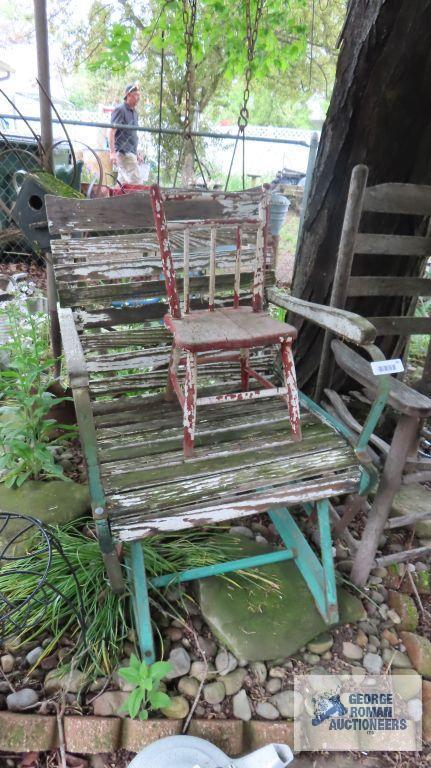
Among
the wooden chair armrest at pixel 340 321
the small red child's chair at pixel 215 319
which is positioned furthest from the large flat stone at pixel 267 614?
the wooden chair armrest at pixel 340 321

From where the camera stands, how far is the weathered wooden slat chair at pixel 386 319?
4.58 ft

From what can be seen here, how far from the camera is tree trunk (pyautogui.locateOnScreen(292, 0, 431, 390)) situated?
169cm

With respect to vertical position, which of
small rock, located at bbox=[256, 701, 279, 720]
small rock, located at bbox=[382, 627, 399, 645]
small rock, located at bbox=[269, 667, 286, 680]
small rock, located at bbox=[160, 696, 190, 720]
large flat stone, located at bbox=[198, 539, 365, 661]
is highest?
large flat stone, located at bbox=[198, 539, 365, 661]

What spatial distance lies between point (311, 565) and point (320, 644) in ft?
0.80

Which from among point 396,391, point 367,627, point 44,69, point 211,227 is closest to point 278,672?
point 367,627

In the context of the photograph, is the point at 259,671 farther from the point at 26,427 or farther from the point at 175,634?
the point at 26,427

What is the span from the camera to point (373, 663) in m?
1.50

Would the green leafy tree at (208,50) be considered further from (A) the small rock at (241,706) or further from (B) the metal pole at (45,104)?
(A) the small rock at (241,706)

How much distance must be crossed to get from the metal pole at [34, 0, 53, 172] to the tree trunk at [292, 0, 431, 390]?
1.27m

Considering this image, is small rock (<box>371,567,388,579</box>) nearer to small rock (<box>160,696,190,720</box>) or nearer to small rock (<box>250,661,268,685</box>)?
small rock (<box>250,661,268,685</box>)

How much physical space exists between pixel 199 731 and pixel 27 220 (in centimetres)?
196

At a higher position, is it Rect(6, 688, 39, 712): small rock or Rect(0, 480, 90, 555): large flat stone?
Rect(0, 480, 90, 555): large flat stone

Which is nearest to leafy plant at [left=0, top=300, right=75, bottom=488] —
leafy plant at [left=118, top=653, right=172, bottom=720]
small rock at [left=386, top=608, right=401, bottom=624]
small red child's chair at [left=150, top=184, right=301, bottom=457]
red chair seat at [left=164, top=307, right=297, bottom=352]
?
small red child's chair at [left=150, top=184, right=301, bottom=457]

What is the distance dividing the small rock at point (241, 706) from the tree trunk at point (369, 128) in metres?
1.38
